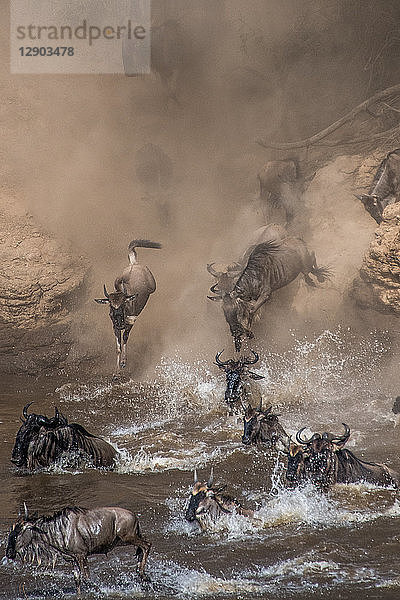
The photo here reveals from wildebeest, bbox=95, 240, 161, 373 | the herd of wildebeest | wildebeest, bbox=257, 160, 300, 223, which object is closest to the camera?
the herd of wildebeest

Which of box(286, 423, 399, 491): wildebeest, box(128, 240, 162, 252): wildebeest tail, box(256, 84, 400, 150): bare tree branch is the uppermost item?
box(256, 84, 400, 150): bare tree branch

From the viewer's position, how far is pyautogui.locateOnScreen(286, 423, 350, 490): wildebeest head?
6.95 metres

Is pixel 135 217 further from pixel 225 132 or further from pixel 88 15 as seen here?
pixel 88 15

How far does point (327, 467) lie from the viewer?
7.00 metres

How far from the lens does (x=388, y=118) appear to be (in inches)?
581

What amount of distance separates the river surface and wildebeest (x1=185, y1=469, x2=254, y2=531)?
71mm

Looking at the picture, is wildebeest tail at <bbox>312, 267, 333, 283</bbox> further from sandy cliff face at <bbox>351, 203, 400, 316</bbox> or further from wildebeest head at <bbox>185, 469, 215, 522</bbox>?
wildebeest head at <bbox>185, 469, 215, 522</bbox>

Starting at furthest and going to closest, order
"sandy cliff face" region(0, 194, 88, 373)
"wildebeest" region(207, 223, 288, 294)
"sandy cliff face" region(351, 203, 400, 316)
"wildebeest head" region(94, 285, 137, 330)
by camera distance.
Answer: "sandy cliff face" region(0, 194, 88, 373) < "wildebeest" region(207, 223, 288, 294) < "wildebeest head" region(94, 285, 137, 330) < "sandy cliff face" region(351, 203, 400, 316)

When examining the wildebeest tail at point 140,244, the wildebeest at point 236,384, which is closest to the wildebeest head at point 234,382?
the wildebeest at point 236,384

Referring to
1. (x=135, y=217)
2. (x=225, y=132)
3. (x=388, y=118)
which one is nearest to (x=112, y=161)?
(x=135, y=217)

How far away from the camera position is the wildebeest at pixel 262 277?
11219 millimetres

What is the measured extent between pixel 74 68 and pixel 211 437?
865 cm

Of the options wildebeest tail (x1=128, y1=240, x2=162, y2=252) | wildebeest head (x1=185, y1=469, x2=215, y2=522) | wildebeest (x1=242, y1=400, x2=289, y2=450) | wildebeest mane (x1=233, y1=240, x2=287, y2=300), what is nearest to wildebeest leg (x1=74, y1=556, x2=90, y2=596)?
wildebeest head (x1=185, y1=469, x2=215, y2=522)

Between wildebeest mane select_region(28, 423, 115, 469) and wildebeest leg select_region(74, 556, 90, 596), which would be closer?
wildebeest leg select_region(74, 556, 90, 596)
